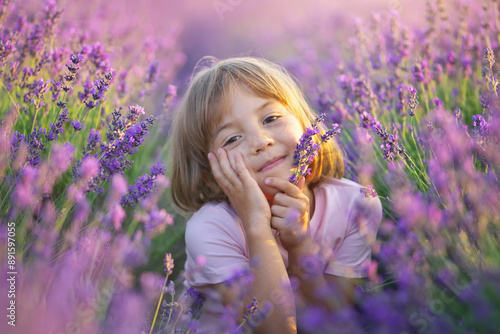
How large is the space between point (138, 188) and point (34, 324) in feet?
2.78

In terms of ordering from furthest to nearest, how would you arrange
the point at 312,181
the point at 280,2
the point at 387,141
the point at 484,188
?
the point at 280,2 → the point at 312,181 → the point at 387,141 → the point at 484,188

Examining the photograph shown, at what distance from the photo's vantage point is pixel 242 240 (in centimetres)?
196

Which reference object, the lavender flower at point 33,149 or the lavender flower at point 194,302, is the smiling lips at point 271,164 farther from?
the lavender flower at point 33,149

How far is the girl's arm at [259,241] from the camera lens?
1.65m

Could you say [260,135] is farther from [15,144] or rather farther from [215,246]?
[15,144]

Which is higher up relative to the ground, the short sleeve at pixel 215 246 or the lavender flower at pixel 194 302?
the short sleeve at pixel 215 246

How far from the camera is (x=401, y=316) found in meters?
0.90

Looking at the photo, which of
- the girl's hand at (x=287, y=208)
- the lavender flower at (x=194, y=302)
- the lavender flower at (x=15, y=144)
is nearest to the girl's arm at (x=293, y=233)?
the girl's hand at (x=287, y=208)

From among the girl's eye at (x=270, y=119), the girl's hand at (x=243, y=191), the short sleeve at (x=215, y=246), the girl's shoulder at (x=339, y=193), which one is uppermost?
the girl's eye at (x=270, y=119)

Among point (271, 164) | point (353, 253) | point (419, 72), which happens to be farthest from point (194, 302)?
point (419, 72)

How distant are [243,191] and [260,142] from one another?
0.23m

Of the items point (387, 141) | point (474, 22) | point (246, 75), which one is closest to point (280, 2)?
point (474, 22)

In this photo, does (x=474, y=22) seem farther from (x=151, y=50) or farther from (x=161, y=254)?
(x=161, y=254)

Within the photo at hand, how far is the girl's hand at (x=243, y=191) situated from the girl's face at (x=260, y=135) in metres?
0.04
